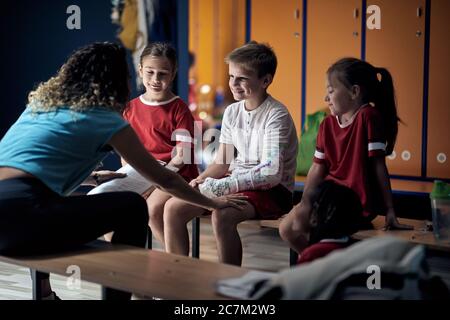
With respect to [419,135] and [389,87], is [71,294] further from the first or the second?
[419,135]

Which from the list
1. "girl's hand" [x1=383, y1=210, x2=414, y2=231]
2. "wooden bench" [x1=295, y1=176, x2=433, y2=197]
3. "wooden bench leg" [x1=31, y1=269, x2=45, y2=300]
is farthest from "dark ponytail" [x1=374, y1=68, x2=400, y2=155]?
"wooden bench" [x1=295, y1=176, x2=433, y2=197]


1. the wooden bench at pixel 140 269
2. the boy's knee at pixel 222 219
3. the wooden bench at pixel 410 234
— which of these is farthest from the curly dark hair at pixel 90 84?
the wooden bench at pixel 410 234

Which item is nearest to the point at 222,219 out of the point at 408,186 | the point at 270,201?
the point at 270,201

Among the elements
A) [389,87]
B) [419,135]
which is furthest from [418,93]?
[389,87]

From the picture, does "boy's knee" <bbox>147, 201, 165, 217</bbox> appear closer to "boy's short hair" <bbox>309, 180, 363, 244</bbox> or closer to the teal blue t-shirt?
the teal blue t-shirt

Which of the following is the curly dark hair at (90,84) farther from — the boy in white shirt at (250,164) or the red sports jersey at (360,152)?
the red sports jersey at (360,152)

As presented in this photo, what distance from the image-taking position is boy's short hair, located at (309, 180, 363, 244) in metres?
2.21

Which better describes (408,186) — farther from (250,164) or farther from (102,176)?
(102,176)

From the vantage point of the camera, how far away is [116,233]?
8.31 feet

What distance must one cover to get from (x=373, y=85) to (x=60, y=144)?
1203 millimetres

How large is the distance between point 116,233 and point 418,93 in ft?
10.1

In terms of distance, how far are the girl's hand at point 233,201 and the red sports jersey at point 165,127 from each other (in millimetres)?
445

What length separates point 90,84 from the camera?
2.49m

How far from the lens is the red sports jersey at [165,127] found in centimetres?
331
